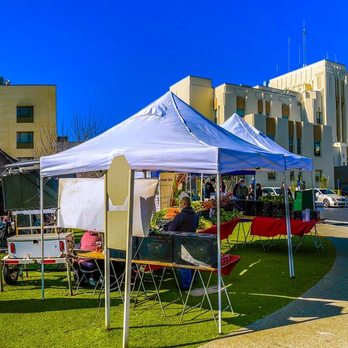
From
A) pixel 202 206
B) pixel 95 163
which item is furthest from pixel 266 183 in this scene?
pixel 95 163

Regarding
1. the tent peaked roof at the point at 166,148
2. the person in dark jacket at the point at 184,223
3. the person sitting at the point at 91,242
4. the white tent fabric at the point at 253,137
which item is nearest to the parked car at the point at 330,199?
the white tent fabric at the point at 253,137

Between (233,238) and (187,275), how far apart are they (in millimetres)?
6772

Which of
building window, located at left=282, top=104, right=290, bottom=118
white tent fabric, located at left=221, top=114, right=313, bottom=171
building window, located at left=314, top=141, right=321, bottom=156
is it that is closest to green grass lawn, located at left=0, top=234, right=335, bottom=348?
white tent fabric, located at left=221, top=114, right=313, bottom=171

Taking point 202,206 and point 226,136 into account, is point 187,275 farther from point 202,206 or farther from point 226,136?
point 202,206

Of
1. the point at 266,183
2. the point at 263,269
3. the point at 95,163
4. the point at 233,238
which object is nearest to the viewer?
the point at 95,163

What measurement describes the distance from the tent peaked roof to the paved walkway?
2171 millimetres

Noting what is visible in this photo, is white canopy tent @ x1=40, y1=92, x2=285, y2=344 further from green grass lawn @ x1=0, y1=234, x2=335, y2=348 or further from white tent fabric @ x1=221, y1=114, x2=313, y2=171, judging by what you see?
white tent fabric @ x1=221, y1=114, x2=313, y2=171

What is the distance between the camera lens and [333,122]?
56.4 metres

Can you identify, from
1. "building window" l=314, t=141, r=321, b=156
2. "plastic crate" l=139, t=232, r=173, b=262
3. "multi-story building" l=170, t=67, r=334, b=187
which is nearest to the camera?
"plastic crate" l=139, t=232, r=173, b=262

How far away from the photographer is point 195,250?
20.4ft

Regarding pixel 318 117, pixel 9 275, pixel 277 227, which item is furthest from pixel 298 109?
pixel 9 275

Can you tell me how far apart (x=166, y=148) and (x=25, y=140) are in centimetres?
5211

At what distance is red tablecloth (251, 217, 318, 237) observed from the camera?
10.5 m

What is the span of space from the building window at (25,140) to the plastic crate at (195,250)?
2042 inches
